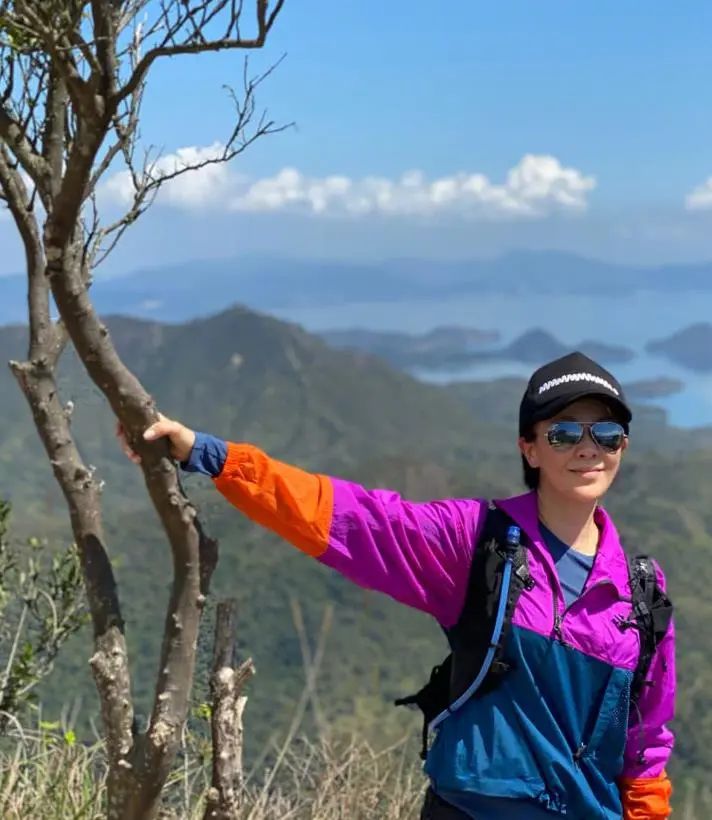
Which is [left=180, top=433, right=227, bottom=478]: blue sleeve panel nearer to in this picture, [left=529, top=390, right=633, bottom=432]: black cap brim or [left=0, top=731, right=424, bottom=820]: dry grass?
[left=529, top=390, right=633, bottom=432]: black cap brim

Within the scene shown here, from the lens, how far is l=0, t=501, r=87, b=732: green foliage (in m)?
4.59

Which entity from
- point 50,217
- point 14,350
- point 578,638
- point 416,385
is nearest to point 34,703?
point 50,217

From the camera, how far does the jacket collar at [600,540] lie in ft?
9.05

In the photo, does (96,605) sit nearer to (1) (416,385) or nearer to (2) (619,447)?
(2) (619,447)

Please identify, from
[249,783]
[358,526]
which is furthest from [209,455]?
[249,783]

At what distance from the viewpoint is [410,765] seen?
5027mm

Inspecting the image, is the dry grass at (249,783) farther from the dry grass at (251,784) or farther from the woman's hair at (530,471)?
the woman's hair at (530,471)

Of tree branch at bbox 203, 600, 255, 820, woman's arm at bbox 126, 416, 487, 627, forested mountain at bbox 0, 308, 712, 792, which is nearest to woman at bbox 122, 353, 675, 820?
woman's arm at bbox 126, 416, 487, 627

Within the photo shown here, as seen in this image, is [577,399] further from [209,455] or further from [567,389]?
[209,455]

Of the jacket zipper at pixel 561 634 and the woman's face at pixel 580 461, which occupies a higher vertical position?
the woman's face at pixel 580 461

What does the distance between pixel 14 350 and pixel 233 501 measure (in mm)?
114338

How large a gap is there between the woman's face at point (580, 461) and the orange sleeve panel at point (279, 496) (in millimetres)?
627

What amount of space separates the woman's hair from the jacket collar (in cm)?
6

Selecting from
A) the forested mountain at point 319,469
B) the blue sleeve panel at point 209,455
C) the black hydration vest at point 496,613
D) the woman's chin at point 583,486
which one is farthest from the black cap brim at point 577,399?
the forested mountain at point 319,469
